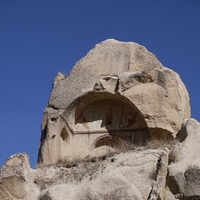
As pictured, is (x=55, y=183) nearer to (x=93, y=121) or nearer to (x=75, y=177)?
(x=75, y=177)

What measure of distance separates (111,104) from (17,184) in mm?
5295

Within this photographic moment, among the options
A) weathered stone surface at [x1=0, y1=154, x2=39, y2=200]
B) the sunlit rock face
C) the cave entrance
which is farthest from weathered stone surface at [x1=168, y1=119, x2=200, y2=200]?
the cave entrance

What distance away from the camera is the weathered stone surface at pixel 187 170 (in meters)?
13.0

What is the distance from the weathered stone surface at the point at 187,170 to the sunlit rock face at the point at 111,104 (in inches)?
127

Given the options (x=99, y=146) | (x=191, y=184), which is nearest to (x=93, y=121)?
(x=99, y=146)

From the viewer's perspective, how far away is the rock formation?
13641mm

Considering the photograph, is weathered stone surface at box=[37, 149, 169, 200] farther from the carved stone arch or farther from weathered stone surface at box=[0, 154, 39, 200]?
the carved stone arch

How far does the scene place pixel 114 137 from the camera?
63.4ft

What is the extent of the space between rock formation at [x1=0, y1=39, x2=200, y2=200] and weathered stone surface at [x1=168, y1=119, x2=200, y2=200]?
0.07 feet

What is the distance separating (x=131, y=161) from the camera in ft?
46.6

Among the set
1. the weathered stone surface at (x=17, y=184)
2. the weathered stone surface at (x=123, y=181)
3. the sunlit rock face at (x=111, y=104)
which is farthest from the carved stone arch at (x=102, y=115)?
the weathered stone surface at (x=123, y=181)

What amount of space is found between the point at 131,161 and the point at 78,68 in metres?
6.34

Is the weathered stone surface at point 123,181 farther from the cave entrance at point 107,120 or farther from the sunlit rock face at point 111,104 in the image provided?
the cave entrance at point 107,120

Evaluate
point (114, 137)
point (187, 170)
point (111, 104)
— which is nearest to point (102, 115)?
point (111, 104)
